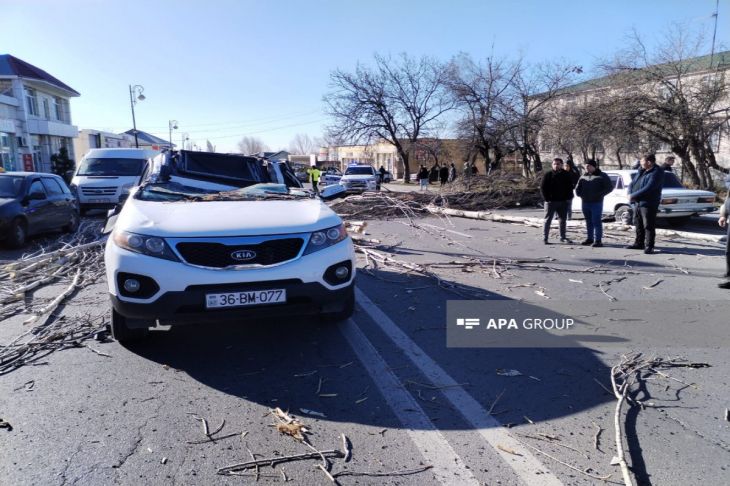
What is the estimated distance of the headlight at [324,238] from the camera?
13.9 feet

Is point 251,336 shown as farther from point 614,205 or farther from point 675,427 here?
point 614,205

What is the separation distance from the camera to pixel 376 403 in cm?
348

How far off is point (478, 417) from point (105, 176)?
54.6 feet

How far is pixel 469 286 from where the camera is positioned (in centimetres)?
691

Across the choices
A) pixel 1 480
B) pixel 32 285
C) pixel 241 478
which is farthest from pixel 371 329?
pixel 32 285

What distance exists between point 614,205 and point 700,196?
6.39 feet

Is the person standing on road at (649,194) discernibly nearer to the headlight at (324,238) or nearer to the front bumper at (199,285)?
the headlight at (324,238)

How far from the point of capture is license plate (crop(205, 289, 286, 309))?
3885 mm

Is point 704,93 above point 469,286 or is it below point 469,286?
above

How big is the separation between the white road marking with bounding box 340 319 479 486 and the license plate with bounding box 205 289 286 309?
0.91m

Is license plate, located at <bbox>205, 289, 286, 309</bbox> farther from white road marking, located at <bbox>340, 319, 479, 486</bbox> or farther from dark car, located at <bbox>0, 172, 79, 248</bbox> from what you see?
dark car, located at <bbox>0, 172, 79, 248</bbox>

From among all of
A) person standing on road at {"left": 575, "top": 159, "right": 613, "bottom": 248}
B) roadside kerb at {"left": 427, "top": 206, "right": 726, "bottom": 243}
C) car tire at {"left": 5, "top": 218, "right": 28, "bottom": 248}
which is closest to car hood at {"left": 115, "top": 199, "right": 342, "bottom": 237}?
car tire at {"left": 5, "top": 218, "right": 28, "bottom": 248}

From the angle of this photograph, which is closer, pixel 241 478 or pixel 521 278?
pixel 241 478

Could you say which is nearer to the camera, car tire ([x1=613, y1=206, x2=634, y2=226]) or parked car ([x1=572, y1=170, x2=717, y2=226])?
parked car ([x1=572, y1=170, x2=717, y2=226])
